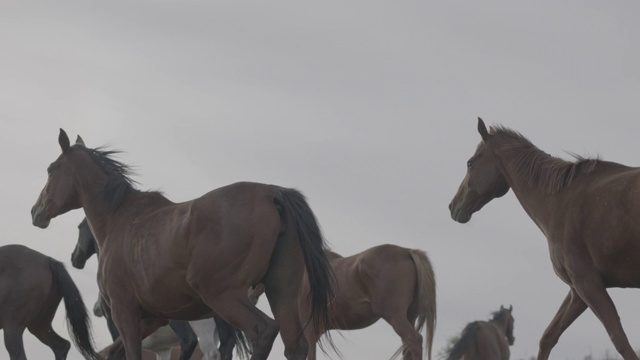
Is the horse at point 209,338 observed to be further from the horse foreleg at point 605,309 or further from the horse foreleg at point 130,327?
the horse foreleg at point 605,309

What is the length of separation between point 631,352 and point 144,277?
423cm

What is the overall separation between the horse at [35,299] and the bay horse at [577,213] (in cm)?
498

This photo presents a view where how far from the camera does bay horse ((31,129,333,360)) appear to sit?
11.1 m

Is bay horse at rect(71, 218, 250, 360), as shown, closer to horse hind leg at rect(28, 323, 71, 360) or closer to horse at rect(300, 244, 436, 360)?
horse hind leg at rect(28, 323, 71, 360)

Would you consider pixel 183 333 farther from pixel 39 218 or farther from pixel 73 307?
pixel 39 218

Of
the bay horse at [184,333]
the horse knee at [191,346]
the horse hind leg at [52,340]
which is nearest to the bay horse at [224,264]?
the bay horse at [184,333]

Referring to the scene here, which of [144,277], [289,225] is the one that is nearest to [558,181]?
[289,225]

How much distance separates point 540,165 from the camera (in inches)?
505

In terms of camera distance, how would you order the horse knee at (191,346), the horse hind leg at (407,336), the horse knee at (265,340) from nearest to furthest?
the horse knee at (265,340) → the horse knee at (191,346) → the horse hind leg at (407,336)

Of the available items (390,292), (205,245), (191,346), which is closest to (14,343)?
(191,346)

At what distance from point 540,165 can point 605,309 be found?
70.3 inches

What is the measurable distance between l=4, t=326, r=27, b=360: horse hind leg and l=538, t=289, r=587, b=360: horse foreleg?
241 inches

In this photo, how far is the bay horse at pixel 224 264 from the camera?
11.1 m

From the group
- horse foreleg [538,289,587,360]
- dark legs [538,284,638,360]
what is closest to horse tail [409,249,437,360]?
horse foreleg [538,289,587,360]
